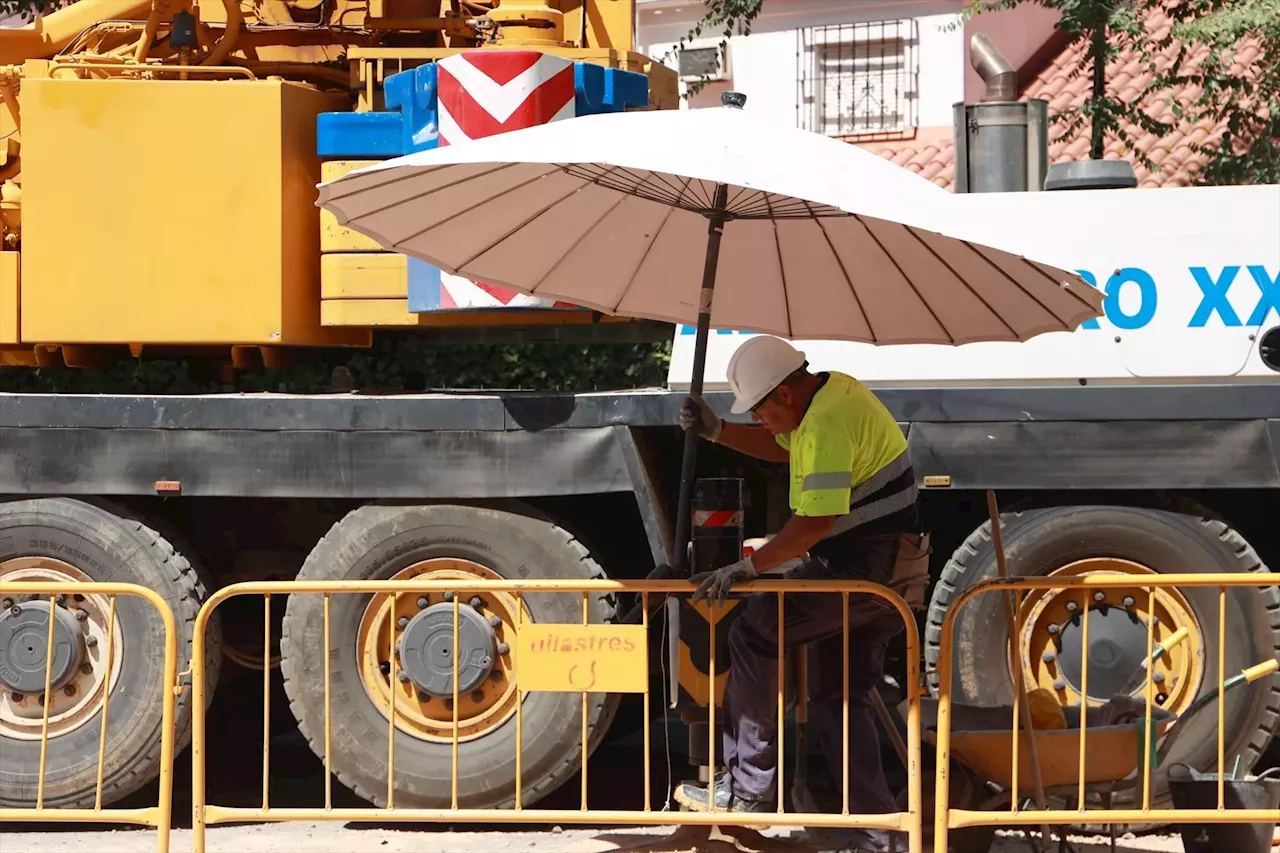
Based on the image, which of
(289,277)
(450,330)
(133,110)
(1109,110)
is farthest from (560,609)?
(1109,110)

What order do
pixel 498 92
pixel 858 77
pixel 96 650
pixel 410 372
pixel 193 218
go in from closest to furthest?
1. pixel 498 92
2. pixel 193 218
3. pixel 96 650
4. pixel 410 372
5. pixel 858 77

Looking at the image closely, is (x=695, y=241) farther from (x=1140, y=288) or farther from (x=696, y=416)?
(x=1140, y=288)

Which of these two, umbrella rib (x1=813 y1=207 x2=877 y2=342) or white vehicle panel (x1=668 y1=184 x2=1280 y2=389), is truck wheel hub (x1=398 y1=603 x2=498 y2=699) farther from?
umbrella rib (x1=813 y1=207 x2=877 y2=342)

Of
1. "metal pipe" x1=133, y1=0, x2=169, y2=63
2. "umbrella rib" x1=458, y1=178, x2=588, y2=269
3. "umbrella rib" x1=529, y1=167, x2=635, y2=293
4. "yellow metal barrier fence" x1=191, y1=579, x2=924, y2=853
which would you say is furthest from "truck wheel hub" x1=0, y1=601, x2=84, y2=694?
"umbrella rib" x1=529, y1=167, x2=635, y2=293

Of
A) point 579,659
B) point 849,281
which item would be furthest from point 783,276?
point 579,659

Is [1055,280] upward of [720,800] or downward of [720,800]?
upward

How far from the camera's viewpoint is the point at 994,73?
7.74 metres

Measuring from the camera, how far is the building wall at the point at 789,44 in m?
18.6

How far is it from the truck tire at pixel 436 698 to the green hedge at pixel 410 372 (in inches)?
23.7

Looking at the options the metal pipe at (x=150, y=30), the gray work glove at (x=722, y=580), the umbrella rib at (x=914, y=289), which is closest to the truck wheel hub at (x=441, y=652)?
the gray work glove at (x=722, y=580)

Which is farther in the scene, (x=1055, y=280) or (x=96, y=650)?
(x=96, y=650)

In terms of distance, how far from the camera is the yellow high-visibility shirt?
5.45 metres

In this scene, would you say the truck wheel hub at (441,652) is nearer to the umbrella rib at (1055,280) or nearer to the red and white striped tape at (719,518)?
the red and white striped tape at (719,518)

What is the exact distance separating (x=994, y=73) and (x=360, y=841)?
443 centimetres
